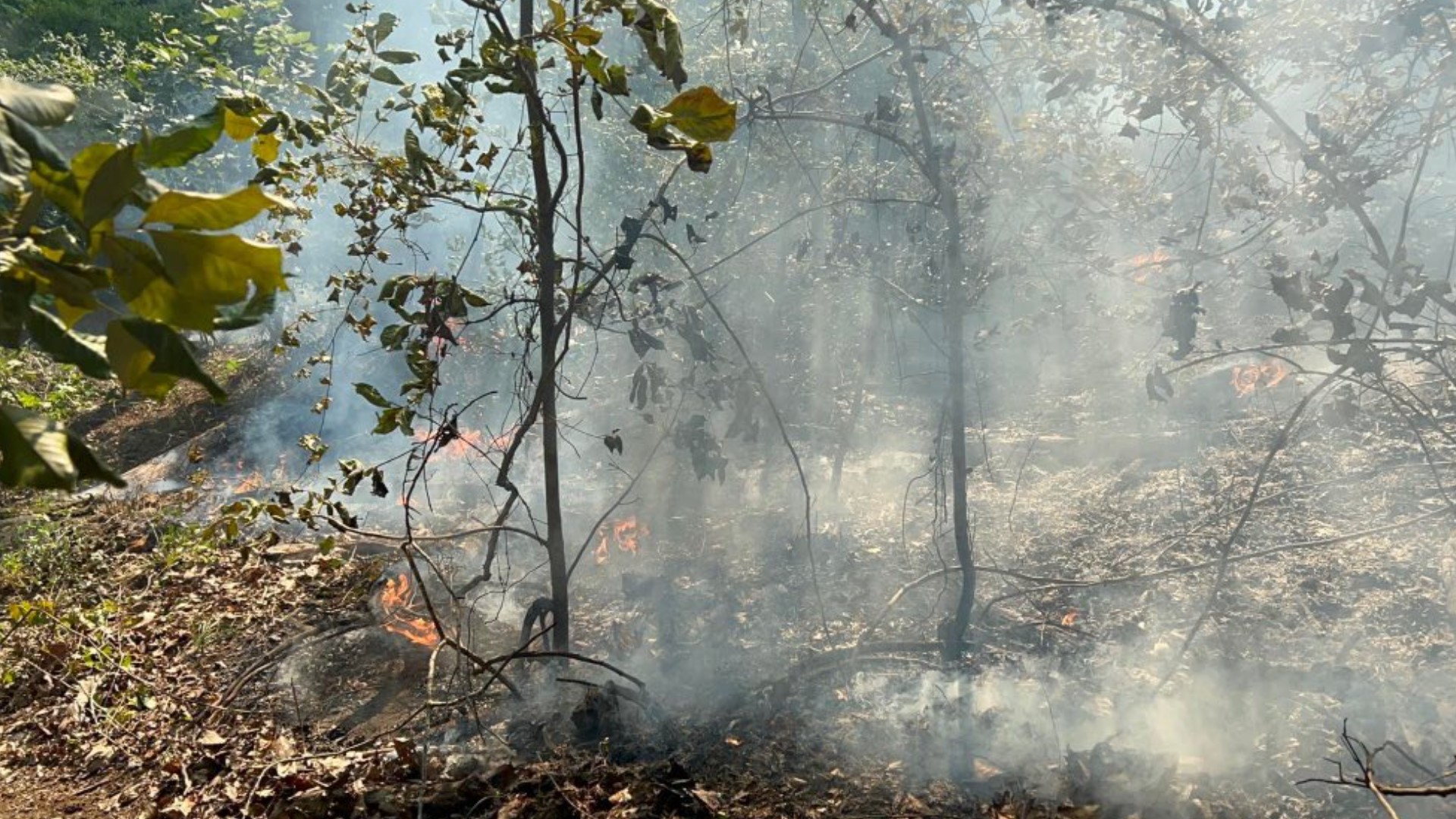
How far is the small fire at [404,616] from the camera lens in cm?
452

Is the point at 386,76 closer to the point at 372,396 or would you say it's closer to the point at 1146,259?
the point at 372,396

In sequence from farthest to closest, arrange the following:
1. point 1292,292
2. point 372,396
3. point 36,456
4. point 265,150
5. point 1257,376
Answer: point 1257,376 < point 1292,292 < point 372,396 < point 265,150 < point 36,456

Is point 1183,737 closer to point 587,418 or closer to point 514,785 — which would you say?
point 514,785

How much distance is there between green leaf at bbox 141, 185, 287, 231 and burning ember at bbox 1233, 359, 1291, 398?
28.3 feet

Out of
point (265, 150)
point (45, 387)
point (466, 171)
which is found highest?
point (45, 387)

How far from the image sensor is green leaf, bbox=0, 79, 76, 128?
78 centimetres

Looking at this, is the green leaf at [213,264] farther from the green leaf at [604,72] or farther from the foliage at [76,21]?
the foliage at [76,21]

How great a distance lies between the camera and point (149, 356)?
31.4 inches

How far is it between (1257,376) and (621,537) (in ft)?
20.2

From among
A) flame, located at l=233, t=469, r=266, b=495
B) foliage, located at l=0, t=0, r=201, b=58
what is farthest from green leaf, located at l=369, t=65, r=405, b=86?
foliage, located at l=0, t=0, r=201, b=58

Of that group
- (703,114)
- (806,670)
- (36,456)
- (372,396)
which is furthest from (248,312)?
(806,670)

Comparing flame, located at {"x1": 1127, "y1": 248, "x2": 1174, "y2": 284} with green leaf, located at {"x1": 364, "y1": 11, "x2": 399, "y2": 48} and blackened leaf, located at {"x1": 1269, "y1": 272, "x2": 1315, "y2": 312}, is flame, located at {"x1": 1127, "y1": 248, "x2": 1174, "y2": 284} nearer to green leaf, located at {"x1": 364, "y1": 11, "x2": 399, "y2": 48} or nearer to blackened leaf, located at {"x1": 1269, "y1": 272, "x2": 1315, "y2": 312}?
blackened leaf, located at {"x1": 1269, "y1": 272, "x2": 1315, "y2": 312}

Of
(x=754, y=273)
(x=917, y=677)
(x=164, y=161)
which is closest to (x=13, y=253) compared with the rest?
(x=164, y=161)

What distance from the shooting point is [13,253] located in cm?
76
